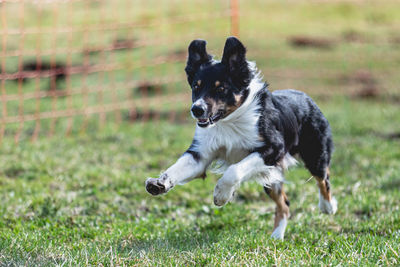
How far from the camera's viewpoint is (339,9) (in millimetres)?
23375

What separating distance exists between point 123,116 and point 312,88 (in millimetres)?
5544

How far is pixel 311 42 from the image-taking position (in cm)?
1941

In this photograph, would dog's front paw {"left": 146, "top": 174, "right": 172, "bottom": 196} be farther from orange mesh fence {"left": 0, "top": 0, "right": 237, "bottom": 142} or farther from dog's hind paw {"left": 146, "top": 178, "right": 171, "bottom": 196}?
orange mesh fence {"left": 0, "top": 0, "right": 237, "bottom": 142}

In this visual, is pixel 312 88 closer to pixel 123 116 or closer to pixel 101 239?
pixel 123 116

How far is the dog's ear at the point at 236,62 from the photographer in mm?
4676

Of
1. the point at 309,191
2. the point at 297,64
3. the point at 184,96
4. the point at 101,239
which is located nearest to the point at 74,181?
the point at 101,239

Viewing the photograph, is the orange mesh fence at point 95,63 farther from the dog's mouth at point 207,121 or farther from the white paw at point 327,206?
the white paw at point 327,206

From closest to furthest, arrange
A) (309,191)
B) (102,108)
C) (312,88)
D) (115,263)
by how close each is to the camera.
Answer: (115,263) → (309,191) → (102,108) → (312,88)

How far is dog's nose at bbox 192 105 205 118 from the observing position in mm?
4398

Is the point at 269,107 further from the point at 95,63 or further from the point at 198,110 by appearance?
the point at 95,63

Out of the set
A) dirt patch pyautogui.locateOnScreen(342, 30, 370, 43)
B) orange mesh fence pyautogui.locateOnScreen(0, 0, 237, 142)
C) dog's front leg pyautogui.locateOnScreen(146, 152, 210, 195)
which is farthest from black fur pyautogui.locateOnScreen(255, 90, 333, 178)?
dirt patch pyautogui.locateOnScreen(342, 30, 370, 43)

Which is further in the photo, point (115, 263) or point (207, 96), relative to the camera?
point (207, 96)

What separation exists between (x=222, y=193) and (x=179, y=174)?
1.22 feet

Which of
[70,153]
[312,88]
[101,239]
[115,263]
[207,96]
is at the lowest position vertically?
[312,88]
